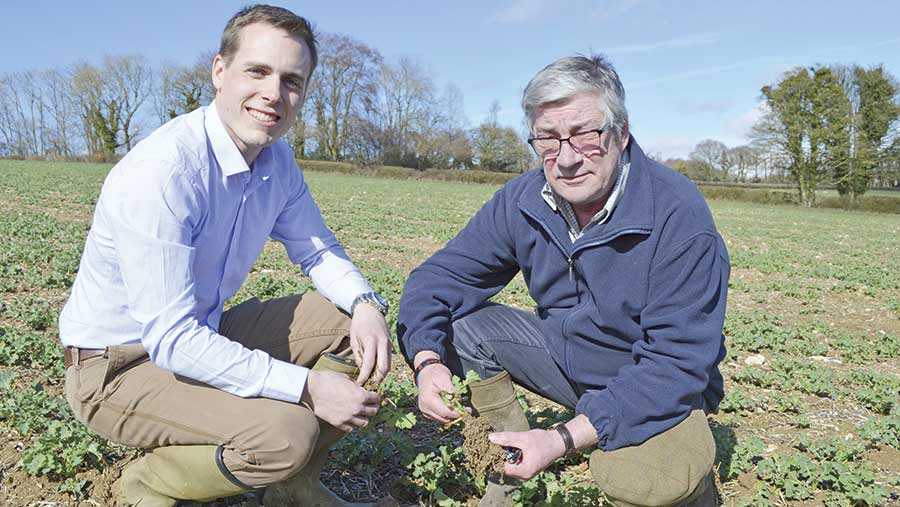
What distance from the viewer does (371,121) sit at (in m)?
67.4

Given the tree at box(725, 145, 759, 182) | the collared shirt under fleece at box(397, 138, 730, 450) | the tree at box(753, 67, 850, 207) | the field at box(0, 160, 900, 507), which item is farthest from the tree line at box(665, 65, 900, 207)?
the collared shirt under fleece at box(397, 138, 730, 450)

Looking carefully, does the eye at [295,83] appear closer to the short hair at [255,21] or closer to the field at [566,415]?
the short hair at [255,21]

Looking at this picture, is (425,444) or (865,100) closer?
(425,444)

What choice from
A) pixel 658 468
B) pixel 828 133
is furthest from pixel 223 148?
pixel 828 133

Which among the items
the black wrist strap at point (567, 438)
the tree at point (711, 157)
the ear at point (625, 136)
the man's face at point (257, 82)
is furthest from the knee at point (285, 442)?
the tree at point (711, 157)

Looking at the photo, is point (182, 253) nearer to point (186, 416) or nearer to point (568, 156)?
point (186, 416)

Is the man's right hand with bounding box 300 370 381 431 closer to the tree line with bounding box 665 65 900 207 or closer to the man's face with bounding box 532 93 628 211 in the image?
the man's face with bounding box 532 93 628 211

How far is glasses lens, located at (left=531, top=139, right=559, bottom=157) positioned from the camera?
A: 2.64 m

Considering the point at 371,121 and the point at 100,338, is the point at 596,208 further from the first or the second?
the point at 371,121

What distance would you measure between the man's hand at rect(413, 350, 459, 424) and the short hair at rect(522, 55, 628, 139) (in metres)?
1.13

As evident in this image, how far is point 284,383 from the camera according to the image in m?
2.32

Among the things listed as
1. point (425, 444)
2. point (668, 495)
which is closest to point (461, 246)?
point (425, 444)

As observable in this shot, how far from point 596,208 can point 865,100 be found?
56.2 m

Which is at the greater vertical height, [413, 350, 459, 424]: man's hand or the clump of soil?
[413, 350, 459, 424]: man's hand
